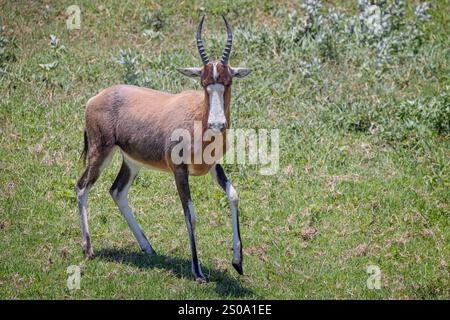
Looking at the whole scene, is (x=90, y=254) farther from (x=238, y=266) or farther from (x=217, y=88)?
(x=217, y=88)

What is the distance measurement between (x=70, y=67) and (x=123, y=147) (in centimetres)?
523

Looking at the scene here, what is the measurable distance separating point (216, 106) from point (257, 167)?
353cm

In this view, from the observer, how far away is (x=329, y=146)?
1338 centimetres

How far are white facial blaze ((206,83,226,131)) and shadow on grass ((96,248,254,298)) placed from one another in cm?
179

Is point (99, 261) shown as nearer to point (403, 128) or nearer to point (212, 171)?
point (212, 171)

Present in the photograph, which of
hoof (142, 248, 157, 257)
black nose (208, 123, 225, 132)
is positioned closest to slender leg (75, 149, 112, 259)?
hoof (142, 248, 157, 257)

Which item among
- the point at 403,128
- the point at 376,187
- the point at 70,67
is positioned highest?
the point at 70,67

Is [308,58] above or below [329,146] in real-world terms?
above

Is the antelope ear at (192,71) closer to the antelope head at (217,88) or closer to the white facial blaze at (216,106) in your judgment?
the antelope head at (217,88)

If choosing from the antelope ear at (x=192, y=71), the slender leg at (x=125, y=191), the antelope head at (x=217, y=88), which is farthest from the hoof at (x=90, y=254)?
the antelope ear at (x=192, y=71)

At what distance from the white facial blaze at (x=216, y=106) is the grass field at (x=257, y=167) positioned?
1.84 meters

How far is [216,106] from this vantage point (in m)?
9.52
